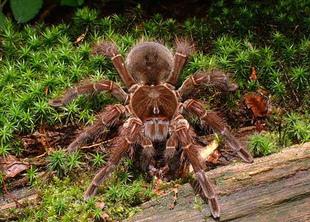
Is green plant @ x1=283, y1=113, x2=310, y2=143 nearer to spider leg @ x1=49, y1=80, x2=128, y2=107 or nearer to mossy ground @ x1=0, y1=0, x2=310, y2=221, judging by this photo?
mossy ground @ x1=0, y1=0, x2=310, y2=221

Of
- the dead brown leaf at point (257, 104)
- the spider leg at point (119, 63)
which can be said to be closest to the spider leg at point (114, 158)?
the spider leg at point (119, 63)

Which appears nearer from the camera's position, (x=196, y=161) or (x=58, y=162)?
(x=196, y=161)

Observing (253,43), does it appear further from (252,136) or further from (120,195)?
(120,195)

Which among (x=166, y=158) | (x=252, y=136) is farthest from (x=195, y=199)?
(x=252, y=136)

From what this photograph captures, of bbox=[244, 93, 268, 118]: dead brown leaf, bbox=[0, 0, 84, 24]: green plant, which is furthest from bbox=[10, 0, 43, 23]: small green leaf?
bbox=[244, 93, 268, 118]: dead brown leaf

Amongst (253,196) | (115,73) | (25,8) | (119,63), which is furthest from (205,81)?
(25,8)

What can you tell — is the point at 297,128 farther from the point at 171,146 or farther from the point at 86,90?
the point at 86,90
